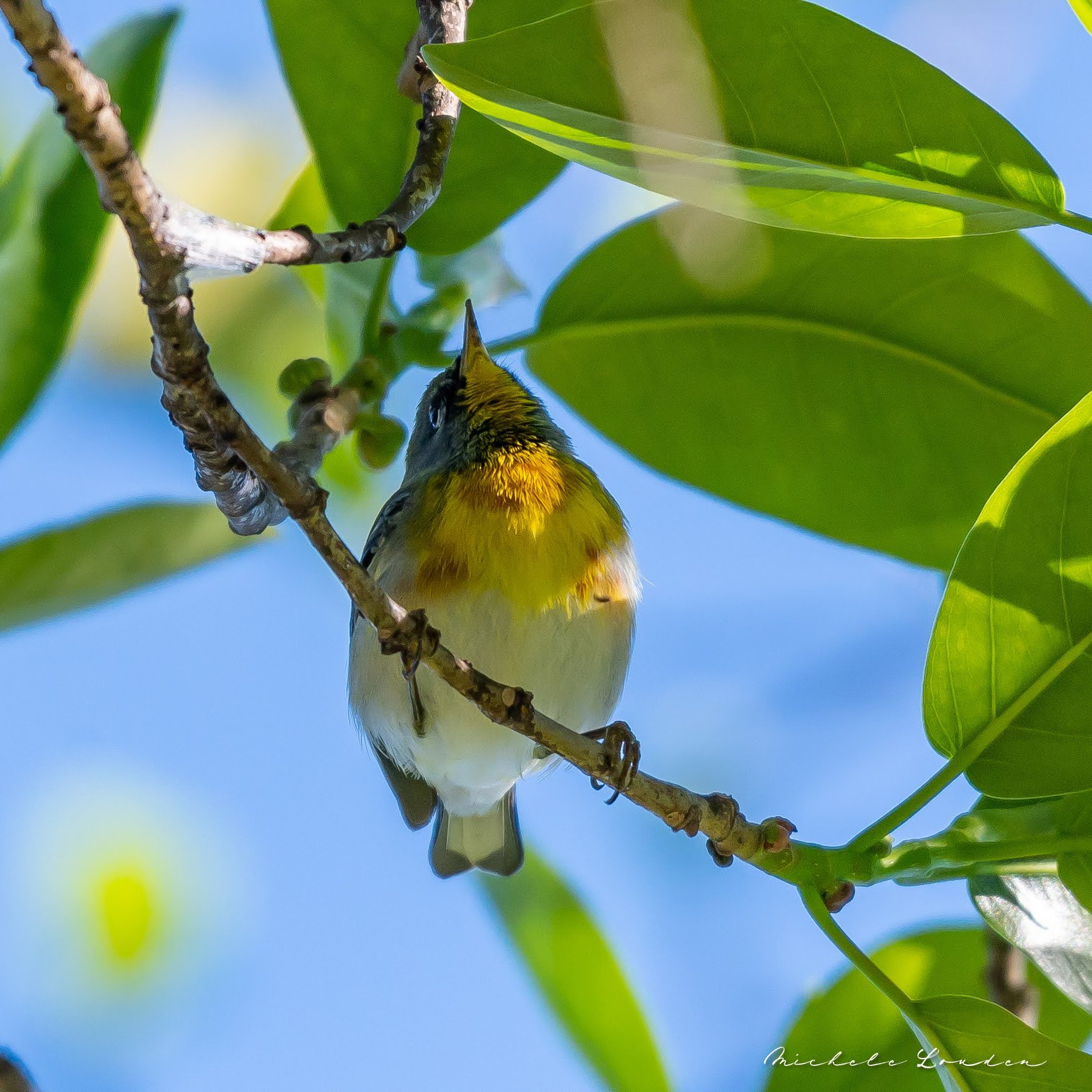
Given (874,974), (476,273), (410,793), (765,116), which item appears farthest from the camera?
(410,793)

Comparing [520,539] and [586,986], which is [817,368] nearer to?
[520,539]

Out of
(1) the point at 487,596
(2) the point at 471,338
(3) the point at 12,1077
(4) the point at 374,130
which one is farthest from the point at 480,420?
(3) the point at 12,1077

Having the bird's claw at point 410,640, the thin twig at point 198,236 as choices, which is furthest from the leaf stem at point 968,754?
the thin twig at point 198,236

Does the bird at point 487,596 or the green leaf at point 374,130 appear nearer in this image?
the green leaf at point 374,130

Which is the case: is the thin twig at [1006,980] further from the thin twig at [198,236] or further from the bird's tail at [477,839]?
the thin twig at [198,236]

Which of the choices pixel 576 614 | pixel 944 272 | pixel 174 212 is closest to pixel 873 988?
pixel 576 614

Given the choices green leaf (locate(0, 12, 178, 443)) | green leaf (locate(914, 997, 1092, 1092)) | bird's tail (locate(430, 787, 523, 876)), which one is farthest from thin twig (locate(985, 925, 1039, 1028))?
green leaf (locate(0, 12, 178, 443))

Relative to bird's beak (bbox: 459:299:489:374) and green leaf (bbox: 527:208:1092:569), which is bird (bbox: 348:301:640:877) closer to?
bird's beak (bbox: 459:299:489:374)

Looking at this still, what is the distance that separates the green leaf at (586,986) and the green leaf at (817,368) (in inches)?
33.4

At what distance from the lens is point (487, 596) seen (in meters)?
2.13

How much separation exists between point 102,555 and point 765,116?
1.31 m

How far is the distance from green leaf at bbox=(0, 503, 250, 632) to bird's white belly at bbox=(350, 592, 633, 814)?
0.43 metres

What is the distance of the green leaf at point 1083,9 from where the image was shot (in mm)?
1434

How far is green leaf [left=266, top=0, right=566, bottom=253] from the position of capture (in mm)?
1960
